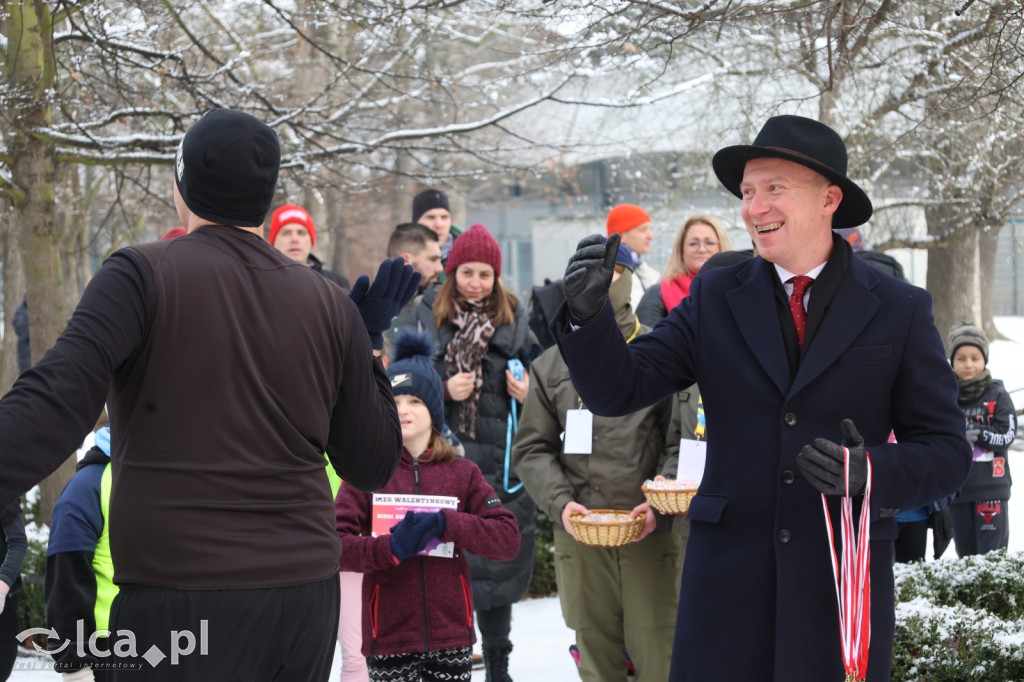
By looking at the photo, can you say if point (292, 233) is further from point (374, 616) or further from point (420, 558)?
point (374, 616)

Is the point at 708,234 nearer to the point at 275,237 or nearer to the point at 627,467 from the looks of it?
the point at 627,467

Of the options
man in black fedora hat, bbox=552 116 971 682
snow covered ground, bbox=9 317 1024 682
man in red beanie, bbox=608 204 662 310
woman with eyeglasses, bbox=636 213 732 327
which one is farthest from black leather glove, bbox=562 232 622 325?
man in red beanie, bbox=608 204 662 310

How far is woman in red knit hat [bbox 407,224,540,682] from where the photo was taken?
590cm

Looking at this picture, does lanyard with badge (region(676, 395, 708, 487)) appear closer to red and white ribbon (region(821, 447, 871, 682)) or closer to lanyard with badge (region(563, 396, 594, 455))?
lanyard with badge (region(563, 396, 594, 455))

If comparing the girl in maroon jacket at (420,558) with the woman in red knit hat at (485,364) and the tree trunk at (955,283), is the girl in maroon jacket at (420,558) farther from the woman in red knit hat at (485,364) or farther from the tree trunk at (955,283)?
the tree trunk at (955,283)

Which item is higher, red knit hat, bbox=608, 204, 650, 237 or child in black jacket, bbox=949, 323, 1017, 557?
red knit hat, bbox=608, 204, 650, 237

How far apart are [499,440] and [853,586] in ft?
11.1

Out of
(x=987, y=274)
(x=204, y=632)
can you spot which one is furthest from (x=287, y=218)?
(x=987, y=274)

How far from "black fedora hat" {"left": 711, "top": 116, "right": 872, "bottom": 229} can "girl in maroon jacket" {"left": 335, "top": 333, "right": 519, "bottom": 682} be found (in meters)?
1.85

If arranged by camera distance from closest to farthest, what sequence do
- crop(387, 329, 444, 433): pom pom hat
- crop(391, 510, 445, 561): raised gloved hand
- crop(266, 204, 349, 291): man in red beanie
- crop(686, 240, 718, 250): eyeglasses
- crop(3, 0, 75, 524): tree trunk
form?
crop(391, 510, 445, 561): raised gloved hand, crop(387, 329, 444, 433): pom pom hat, crop(686, 240, 718, 250): eyeglasses, crop(266, 204, 349, 291): man in red beanie, crop(3, 0, 75, 524): tree trunk

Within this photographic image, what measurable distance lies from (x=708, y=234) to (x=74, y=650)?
4.04m

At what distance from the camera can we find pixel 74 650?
13.1 ft

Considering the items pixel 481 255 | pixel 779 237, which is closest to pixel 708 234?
pixel 481 255

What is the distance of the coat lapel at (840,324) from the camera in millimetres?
2764
